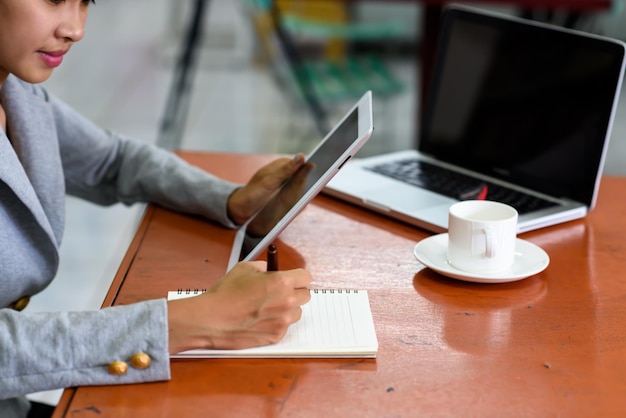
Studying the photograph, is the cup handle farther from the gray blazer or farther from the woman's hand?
the gray blazer

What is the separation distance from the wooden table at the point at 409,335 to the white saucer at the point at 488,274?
0.05 feet

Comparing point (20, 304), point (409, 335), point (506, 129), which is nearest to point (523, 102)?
point (506, 129)

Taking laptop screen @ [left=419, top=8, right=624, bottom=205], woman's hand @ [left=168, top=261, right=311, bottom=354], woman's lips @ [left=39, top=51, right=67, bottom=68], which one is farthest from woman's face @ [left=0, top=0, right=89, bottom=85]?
laptop screen @ [left=419, top=8, right=624, bottom=205]

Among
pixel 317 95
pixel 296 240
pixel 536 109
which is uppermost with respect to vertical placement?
pixel 536 109

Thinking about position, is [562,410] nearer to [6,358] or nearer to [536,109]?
[6,358]

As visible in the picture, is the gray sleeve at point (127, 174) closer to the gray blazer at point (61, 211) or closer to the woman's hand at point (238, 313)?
the gray blazer at point (61, 211)

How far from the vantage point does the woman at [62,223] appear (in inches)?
38.3

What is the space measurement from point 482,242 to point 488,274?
4cm

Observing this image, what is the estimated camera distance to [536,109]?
1521 millimetres

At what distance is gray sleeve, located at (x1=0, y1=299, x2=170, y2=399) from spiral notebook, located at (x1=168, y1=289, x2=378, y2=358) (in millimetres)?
41

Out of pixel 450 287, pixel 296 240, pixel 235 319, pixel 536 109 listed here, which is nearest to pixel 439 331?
pixel 450 287

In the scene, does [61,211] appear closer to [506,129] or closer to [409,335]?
[409,335]

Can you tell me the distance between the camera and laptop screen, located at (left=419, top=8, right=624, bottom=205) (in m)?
1.42

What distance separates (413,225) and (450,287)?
23 cm
